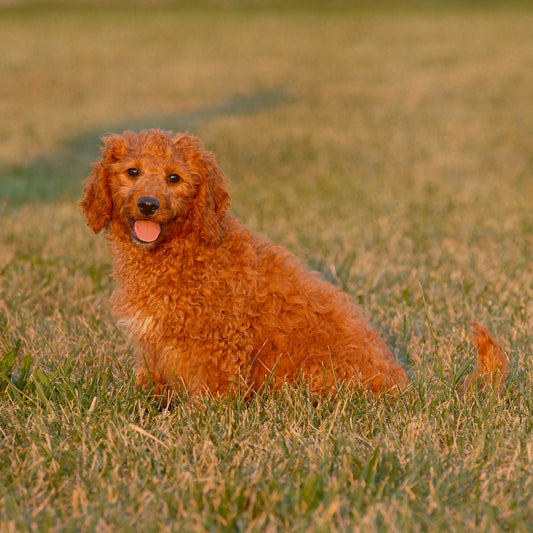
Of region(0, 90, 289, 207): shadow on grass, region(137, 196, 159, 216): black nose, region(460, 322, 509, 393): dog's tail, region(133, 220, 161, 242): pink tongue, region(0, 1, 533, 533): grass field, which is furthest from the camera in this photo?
region(0, 90, 289, 207): shadow on grass

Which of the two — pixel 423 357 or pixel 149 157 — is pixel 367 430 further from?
pixel 149 157

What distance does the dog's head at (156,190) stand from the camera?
3191 millimetres

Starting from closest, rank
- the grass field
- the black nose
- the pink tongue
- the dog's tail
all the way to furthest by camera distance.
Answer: the grass field < the black nose < the pink tongue < the dog's tail

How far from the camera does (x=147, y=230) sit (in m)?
3.22

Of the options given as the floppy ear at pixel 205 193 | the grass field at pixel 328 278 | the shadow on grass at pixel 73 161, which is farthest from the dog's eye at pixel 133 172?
the shadow on grass at pixel 73 161

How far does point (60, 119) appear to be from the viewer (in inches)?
528

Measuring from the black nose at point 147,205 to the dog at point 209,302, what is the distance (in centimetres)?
4

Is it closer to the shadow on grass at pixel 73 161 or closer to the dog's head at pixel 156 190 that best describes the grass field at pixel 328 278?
the shadow on grass at pixel 73 161

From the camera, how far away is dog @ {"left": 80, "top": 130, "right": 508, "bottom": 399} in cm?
326

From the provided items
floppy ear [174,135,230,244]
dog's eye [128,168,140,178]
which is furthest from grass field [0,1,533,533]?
dog's eye [128,168,140,178]

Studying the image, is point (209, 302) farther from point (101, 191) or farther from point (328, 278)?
point (328, 278)

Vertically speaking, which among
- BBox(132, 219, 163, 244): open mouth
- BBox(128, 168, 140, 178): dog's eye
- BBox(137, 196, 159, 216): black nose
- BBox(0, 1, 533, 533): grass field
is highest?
BBox(128, 168, 140, 178): dog's eye

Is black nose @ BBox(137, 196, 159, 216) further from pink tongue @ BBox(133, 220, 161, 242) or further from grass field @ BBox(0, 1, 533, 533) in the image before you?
grass field @ BBox(0, 1, 533, 533)

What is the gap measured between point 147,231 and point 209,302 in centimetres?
44
